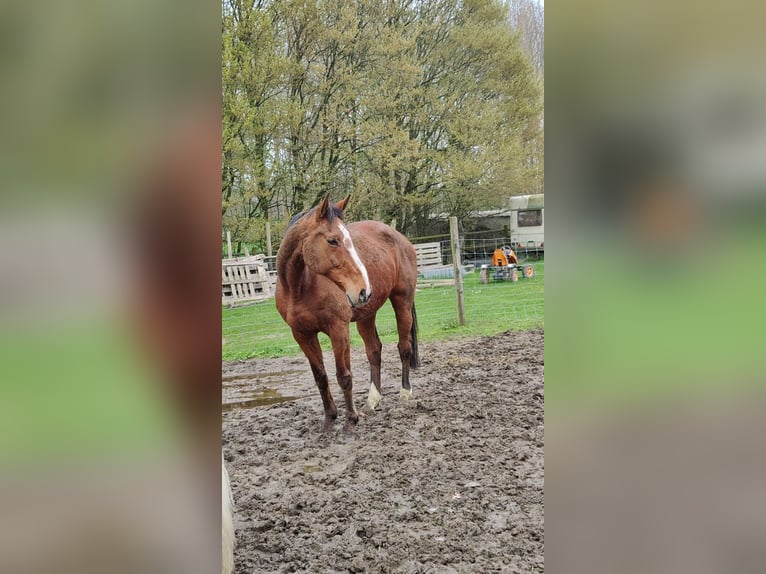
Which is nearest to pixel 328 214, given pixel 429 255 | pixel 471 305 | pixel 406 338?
pixel 429 255

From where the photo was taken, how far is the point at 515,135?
241 centimetres

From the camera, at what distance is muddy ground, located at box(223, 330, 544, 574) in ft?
5.86

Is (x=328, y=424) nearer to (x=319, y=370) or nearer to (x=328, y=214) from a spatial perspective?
(x=319, y=370)

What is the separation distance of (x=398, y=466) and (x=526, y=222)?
1.24 metres

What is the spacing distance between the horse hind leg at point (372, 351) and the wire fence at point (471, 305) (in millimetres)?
33

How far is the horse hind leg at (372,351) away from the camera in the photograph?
2.46 metres

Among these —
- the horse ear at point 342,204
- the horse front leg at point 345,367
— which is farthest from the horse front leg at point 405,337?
the horse ear at point 342,204

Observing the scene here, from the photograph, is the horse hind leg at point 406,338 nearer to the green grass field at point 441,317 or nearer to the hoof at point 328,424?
the green grass field at point 441,317

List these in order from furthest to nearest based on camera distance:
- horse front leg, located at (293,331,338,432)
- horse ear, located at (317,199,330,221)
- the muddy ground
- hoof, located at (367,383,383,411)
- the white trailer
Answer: hoof, located at (367,383,383,411) → horse front leg, located at (293,331,338,432) → the white trailer → horse ear, located at (317,199,330,221) → the muddy ground

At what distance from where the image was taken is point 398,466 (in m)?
2.16

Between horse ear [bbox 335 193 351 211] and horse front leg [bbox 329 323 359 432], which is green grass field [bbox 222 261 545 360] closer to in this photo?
horse front leg [bbox 329 323 359 432]

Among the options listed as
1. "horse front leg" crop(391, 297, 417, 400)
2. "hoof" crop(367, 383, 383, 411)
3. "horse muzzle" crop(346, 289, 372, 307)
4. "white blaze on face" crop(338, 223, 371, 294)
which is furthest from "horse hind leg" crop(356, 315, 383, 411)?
"white blaze on face" crop(338, 223, 371, 294)
